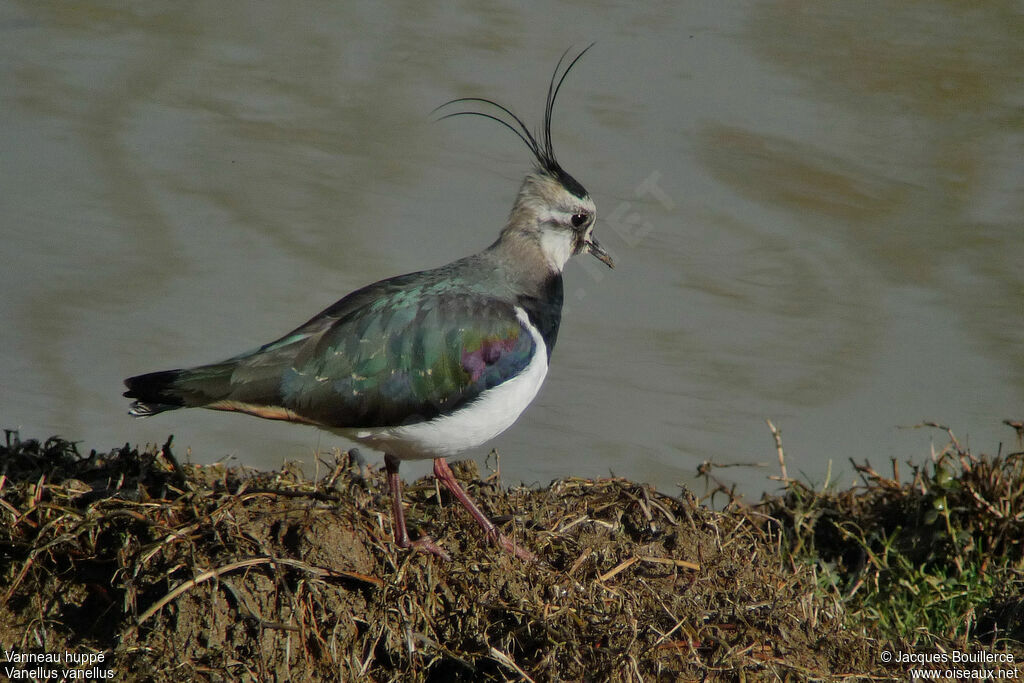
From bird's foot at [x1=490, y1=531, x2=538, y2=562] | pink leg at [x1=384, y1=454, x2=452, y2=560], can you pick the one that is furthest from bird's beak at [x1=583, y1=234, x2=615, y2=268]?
bird's foot at [x1=490, y1=531, x2=538, y2=562]

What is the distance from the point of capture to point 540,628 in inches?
139

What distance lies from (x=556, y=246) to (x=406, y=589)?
191 cm

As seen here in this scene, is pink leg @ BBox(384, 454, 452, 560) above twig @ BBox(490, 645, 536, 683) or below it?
above

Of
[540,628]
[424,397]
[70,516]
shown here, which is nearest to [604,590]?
[540,628]

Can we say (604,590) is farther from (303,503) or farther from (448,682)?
(303,503)

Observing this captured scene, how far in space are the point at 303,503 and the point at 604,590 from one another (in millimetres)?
1094

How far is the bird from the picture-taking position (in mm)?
3986

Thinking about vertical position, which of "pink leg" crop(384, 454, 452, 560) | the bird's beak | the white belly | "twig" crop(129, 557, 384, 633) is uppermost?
the bird's beak

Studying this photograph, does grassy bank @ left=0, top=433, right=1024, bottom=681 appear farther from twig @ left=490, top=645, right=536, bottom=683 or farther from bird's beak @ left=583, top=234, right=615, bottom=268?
bird's beak @ left=583, top=234, right=615, bottom=268

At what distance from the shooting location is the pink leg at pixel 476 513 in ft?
12.4

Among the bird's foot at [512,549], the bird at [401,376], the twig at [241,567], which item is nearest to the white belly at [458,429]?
the bird at [401,376]

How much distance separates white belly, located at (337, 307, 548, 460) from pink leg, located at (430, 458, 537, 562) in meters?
0.08

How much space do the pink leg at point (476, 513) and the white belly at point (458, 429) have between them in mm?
81

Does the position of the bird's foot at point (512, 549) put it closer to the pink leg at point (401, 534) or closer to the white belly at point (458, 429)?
the pink leg at point (401, 534)
